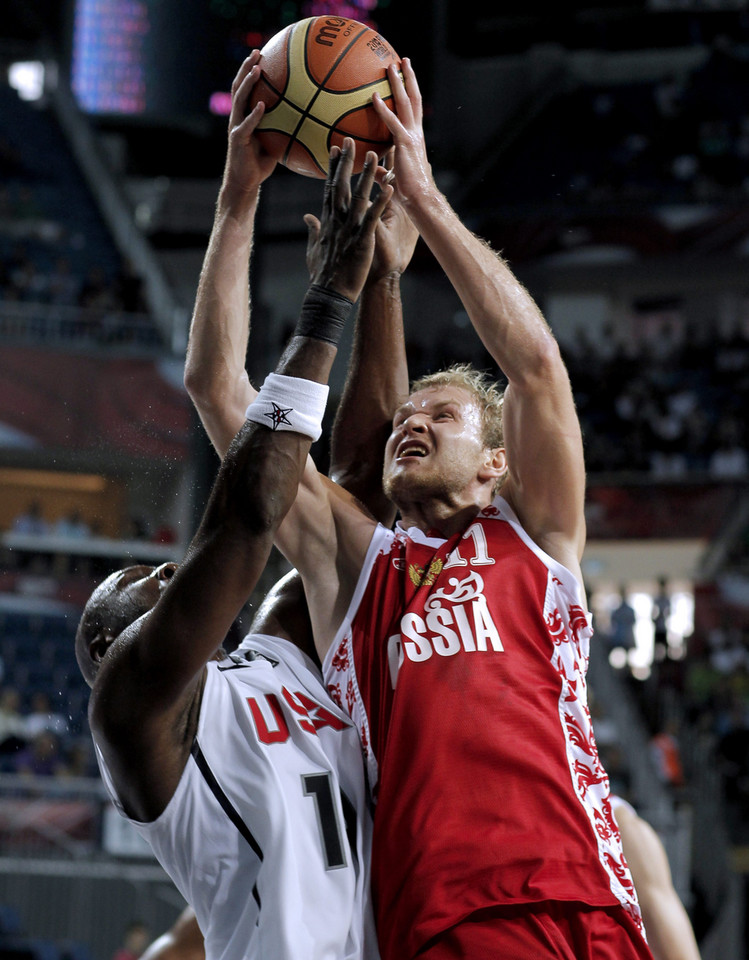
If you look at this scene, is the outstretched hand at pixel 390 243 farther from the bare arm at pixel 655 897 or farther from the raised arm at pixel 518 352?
the bare arm at pixel 655 897

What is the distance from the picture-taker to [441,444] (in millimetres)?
3307

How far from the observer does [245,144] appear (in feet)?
10.7

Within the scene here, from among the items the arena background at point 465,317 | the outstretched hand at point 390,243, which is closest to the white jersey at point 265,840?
the outstretched hand at point 390,243

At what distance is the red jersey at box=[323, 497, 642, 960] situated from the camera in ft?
8.93

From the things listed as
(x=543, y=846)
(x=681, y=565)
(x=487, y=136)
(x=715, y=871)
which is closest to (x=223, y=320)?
(x=543, y=846)

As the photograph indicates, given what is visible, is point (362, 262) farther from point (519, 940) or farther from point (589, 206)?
point (589, 206)

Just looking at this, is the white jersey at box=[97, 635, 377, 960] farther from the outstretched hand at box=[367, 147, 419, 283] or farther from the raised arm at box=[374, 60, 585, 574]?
the outstretched hand at box=[367, 147, 419, 283]

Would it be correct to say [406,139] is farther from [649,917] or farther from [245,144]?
[649,917]

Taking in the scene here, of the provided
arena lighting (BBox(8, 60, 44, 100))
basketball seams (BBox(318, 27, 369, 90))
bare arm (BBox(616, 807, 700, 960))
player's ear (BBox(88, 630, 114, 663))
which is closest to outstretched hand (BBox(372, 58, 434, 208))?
basketball seams (BBox(318, 27, 369, 90))

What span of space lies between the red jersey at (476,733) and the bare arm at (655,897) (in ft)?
6.06

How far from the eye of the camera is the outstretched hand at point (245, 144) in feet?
10.5

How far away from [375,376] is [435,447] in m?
0.59

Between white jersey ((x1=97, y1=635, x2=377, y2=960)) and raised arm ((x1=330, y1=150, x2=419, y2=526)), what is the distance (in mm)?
1060


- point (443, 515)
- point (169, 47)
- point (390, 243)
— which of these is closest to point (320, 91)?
point (390, 243)
